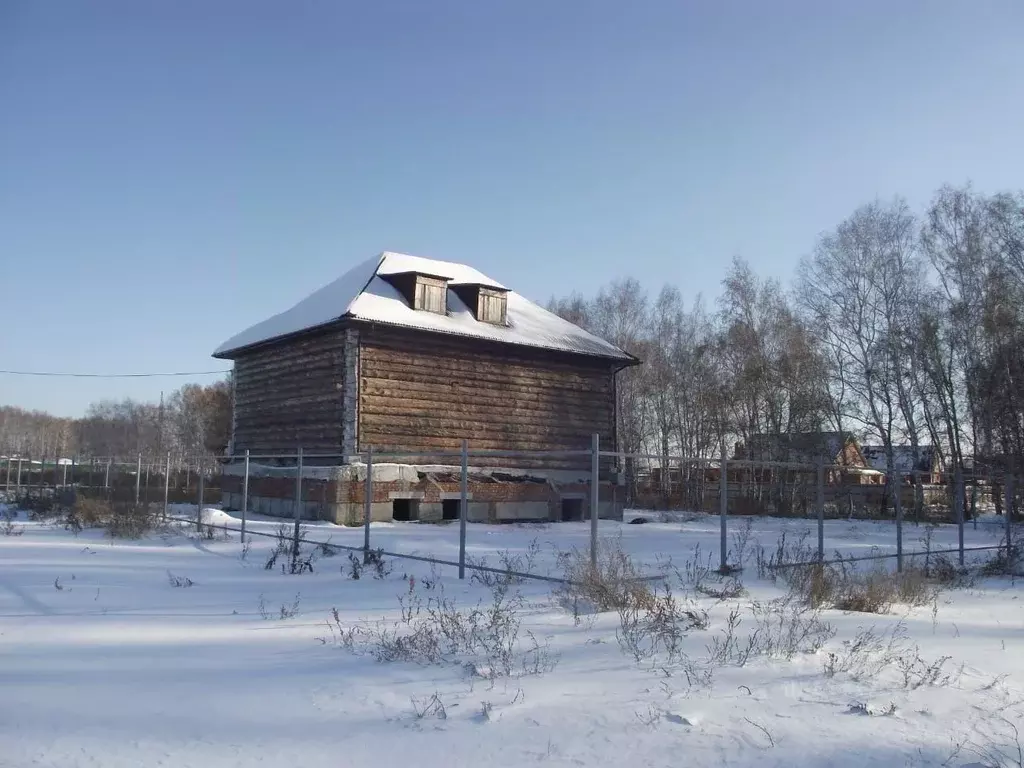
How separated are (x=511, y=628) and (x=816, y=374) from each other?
1224 inches

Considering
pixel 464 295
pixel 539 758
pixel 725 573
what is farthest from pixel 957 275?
pixel 539 758

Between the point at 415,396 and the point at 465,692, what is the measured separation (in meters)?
16.8

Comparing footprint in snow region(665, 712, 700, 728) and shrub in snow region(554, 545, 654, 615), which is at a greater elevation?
shrub in snow region(554, 545, 654, 615)

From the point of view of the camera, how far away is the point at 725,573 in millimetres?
10992

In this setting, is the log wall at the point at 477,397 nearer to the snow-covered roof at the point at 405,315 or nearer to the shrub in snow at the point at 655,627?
the snow-covered roof at the point at 405,315

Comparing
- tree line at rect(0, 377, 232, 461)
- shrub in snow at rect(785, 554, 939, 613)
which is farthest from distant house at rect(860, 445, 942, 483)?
tree line at rect(0, 377, 232, 461)

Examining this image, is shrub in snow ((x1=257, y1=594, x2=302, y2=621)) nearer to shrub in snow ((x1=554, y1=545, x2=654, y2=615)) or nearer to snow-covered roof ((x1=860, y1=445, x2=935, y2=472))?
shrub in snow ((x1=554, y1=545, x2=654, y2=615))

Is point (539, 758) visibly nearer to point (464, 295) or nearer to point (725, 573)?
point (725, 573)

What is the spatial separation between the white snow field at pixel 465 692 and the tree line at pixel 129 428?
5005 centimetres

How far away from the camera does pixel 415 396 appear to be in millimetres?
22234

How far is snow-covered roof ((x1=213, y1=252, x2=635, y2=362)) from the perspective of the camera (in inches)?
857

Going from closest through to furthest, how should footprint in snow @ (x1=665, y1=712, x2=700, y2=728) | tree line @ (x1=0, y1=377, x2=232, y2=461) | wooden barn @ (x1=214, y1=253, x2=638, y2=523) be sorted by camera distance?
footprint in snow @ (x1=665, y1=712, x2=700, y2=728), wooden barn @ (x1=214, y1=253, x2=638, y2=523), tree line @ (x1=0, y1=377, x2=232, y2=461)

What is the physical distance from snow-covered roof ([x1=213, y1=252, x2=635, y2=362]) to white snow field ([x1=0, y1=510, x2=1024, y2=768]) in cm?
1249

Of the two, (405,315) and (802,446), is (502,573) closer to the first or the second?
(405,315)
